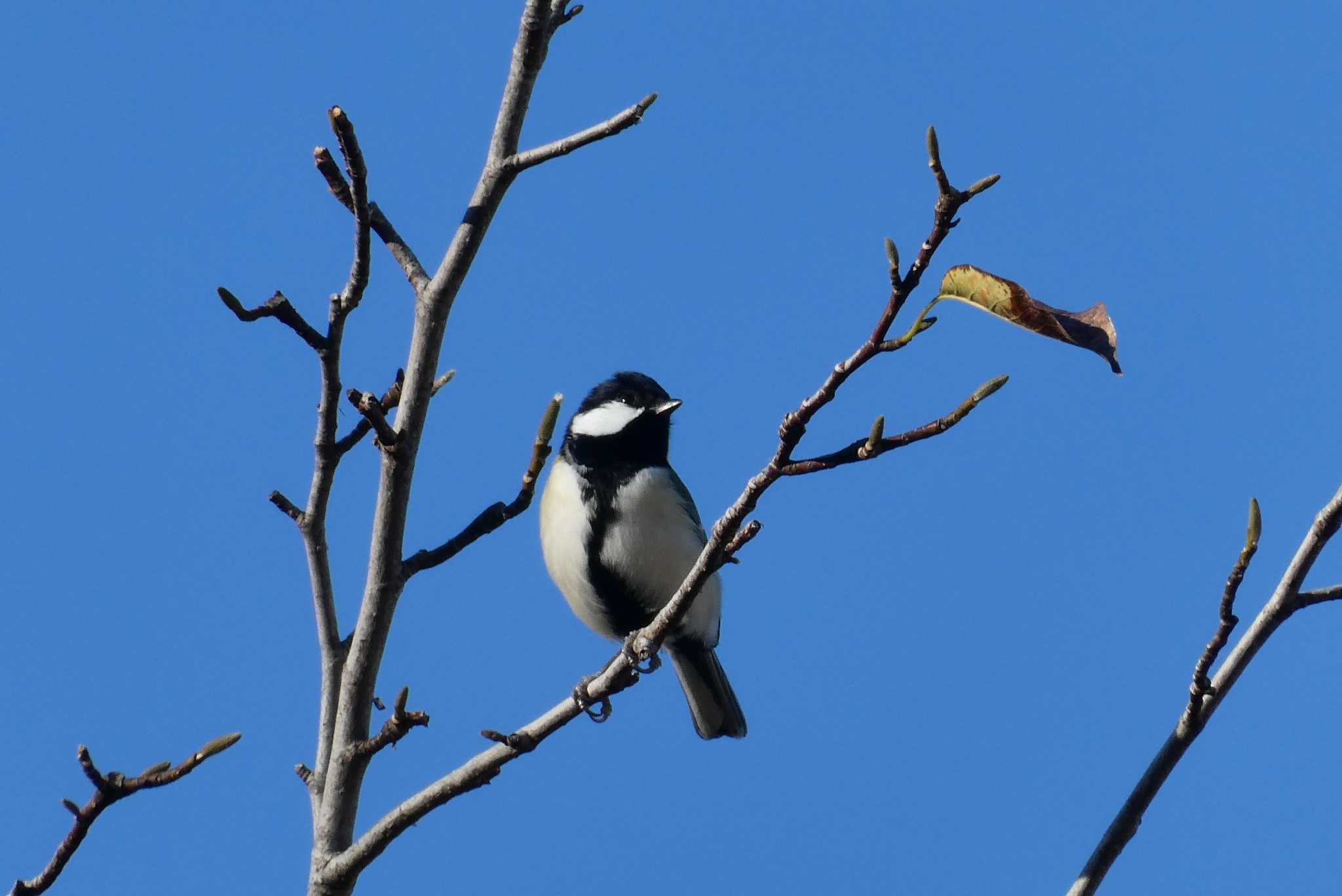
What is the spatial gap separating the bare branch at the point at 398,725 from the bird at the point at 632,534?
184cm

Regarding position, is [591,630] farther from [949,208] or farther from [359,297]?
[949,208]

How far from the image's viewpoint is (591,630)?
5398 millimetres

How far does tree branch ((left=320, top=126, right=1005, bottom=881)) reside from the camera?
6.64ft

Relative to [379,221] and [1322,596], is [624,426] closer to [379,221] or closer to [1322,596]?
[379,221]

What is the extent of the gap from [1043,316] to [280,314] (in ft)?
5.54

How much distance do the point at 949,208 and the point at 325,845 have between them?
7.10 ft

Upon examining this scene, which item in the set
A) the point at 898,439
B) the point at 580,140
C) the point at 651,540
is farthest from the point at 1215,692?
the point at 651,540

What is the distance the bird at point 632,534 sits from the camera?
4934 mm

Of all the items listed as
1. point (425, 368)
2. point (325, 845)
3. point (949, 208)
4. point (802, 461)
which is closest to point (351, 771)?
point (325, 845)

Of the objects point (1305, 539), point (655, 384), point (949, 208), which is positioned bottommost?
point (1305, 539)

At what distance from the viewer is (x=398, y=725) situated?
10.1 ft

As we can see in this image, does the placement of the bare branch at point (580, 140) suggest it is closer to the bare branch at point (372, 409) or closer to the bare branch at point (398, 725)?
the bare branch at point (372, 409)

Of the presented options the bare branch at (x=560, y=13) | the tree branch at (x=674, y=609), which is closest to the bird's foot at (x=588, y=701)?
the tree branch at (x=674, y=609)

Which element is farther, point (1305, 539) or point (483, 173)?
point (483, 173)
